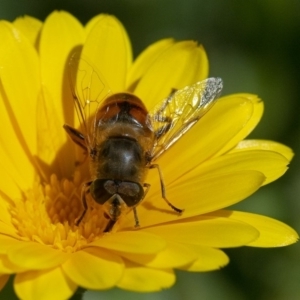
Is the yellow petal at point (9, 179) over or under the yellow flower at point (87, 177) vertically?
under

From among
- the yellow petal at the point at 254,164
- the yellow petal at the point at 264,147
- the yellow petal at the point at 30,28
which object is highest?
the yellow petal at the point at 30,28

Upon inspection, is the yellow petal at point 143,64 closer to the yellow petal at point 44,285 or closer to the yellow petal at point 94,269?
the yellow petal at point 94,269

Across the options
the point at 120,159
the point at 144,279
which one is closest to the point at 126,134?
the point at 120,159

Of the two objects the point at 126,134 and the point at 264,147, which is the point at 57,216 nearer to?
the point at 126,134

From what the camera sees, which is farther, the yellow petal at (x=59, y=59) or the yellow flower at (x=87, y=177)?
the yellow petal at (x=59, y=59)

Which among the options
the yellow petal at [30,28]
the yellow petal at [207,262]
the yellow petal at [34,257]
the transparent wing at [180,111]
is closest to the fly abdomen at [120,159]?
the transparent wing at [180,111]

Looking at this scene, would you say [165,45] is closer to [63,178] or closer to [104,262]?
[63,178]

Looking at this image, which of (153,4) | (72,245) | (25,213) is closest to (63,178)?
(25,213)
